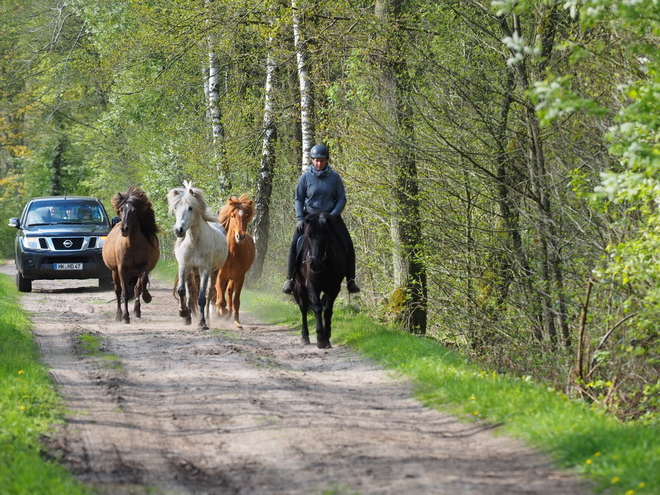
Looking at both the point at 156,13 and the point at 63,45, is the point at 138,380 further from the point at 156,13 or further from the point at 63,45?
the point at 63,45

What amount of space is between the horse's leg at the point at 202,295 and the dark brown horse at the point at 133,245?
1.73 metres

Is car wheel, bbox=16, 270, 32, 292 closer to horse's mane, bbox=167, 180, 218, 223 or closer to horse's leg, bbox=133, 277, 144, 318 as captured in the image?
horse's leg, bbox=133, 277, 144, 318

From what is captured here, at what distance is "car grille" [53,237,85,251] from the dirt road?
10386 mm

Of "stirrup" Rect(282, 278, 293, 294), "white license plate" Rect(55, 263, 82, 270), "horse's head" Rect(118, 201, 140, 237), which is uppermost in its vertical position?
"horse's head" Rect(118, 201, 140, 237)

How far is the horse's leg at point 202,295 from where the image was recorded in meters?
14.4

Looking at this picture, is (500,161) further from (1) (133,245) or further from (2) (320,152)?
(1) (133,245)

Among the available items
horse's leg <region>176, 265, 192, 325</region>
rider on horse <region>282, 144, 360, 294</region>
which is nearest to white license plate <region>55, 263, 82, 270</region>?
horse's leg <region>176, 265, 192, 325</region>

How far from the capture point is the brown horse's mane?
1628cm

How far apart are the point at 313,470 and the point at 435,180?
8208 millimetres

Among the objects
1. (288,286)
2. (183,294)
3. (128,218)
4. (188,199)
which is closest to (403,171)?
(288,286)

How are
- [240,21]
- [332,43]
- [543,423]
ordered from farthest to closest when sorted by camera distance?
[240,21], [332,43], [543,423]

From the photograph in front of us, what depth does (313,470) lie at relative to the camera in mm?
5957

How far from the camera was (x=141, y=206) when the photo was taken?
643 inches

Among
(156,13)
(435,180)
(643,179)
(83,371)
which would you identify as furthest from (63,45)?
(643,179)
